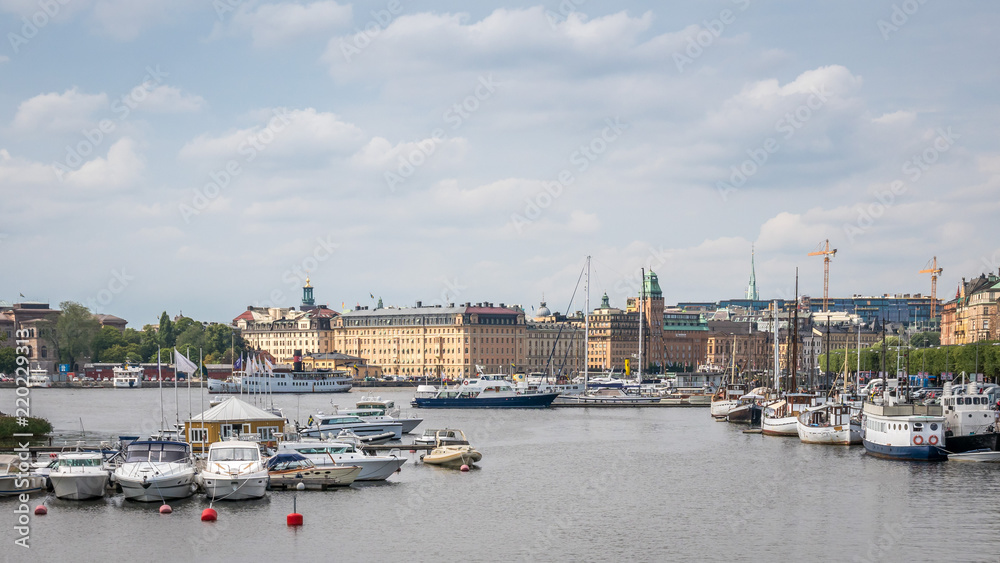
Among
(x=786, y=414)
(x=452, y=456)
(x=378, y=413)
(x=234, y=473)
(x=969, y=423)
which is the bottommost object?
(x=452, y=456)

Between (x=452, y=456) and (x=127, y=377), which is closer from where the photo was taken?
(x=452, y=456)

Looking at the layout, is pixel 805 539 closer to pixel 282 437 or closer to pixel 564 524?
pixel 564 524

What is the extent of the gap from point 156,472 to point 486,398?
244 feet

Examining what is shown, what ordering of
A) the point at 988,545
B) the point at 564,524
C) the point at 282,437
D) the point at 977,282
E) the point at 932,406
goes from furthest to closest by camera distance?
the point at 977,282
the point at 932,406
the point at 282,437
the point at 564,524
the point at 988,545

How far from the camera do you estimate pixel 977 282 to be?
185375 millimetres

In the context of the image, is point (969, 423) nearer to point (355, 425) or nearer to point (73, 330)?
point (355, 425)

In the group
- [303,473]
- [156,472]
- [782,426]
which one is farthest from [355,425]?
[782,426]

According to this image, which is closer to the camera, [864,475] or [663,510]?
[663,510]

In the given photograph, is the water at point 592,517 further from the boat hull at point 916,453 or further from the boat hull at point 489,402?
the boat hull at point 489,402

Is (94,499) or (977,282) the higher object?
(977,282)

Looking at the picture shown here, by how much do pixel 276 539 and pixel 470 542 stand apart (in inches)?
231

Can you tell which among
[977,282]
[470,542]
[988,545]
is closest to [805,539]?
[988,545]

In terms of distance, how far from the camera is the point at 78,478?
140 feet

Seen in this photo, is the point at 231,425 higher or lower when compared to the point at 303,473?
higher
